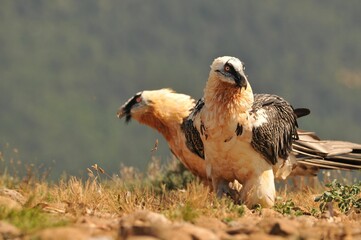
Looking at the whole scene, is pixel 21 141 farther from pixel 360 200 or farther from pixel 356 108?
pixel 360 200

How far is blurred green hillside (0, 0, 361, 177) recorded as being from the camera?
497ft

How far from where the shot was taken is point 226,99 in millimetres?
11148

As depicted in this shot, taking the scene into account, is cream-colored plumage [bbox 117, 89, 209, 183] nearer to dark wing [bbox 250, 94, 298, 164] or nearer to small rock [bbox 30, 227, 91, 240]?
dark wing [bbox 250, 94, 298, 164]

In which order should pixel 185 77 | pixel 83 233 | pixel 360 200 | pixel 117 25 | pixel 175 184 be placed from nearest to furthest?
pixel 83 233 → pixel 360 200 → pixel 175 184 → pixel 185 77 → pixel 117 25

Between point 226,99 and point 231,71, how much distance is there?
1.13 ft

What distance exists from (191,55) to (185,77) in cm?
2150

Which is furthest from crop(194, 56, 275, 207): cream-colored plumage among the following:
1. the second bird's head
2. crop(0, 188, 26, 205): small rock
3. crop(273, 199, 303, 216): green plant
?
crop(0, 188, 26, 205): small rock

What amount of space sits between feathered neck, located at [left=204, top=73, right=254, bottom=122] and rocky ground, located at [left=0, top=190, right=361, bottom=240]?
76.4 inches

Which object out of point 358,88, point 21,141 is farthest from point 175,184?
point 358,88

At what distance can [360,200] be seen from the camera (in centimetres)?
1103

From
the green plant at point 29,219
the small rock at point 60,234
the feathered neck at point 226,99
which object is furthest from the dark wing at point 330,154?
the small rock at point 60,234

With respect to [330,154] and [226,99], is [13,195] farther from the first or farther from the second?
[330,154]

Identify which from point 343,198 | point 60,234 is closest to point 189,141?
point 343,198

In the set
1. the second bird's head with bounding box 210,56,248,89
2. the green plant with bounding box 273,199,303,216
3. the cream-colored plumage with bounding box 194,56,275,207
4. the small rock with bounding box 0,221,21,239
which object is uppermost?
the second bird's head with bounding box 210,56,248,89
